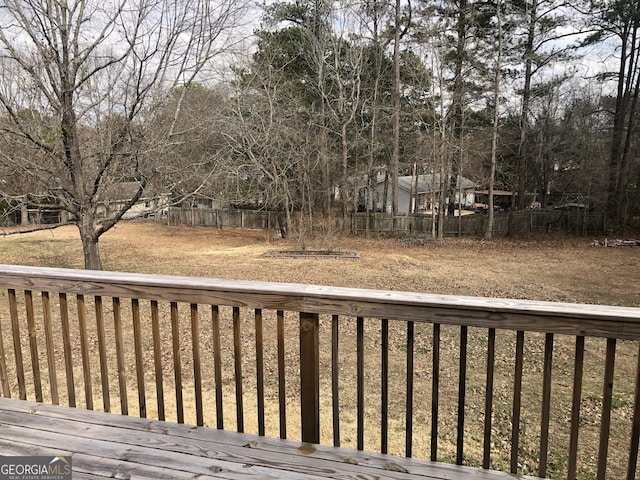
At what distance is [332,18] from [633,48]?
11394 millimetres

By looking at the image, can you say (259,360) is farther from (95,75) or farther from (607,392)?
(95,75)

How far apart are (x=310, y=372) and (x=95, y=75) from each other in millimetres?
6553

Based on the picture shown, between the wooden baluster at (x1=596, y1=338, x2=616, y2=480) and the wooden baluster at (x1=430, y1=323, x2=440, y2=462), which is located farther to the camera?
the wooden baluster at (x1=430, y1=323, x2=440, y2=462)

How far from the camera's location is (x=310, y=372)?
66.6 inches

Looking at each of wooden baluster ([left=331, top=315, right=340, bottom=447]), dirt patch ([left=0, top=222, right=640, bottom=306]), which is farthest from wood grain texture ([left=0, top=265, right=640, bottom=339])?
dirt patch ([left=0, top=222, right=640, bottom=306])

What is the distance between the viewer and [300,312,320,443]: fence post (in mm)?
1670

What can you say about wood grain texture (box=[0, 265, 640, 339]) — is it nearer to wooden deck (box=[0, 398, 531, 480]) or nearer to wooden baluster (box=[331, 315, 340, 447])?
wooden baluster (box=[331, 315, 340, 447])

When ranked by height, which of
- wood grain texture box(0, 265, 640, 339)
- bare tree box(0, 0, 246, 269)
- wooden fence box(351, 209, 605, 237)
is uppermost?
bare tree box(0, 0, 246, 269)

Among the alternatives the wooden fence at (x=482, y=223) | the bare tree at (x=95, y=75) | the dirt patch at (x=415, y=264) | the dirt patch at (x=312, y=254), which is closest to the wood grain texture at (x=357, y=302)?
the bare tree at (x=95, y=75)

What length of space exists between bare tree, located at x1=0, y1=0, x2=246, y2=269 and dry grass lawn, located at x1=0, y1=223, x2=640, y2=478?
2494 mm

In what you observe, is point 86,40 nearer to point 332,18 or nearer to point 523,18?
point 332,18

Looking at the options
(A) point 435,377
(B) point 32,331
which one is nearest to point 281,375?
(A) point 435,377

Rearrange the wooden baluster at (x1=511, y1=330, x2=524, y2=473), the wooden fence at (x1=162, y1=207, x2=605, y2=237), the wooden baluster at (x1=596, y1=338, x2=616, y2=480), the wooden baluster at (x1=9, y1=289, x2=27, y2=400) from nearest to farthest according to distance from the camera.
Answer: the wooden baluster at (x1=596, y1=338, x2=616, y2=480), the wooden baluster at (x1=511, y1=330, x2=524, y2=473), the wooden baluster at (x1=9, y1=289, x2=27, y2=400), the wooden fence at (x1=162, y1=207, x2=605, y2=237)

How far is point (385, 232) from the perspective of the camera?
19.2 metres
